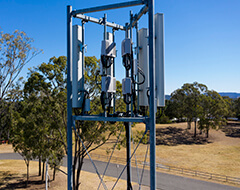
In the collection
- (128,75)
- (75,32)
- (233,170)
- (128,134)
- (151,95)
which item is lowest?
(233,170)

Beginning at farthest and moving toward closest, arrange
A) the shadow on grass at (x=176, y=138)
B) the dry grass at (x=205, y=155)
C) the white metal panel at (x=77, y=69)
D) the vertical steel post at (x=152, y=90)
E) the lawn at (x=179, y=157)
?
the shadow on grass at (x=176, y=138) < the dry grass at (x=205, y=155) < the lawn at (x=179, y=157) < the white metal panel at (x=77, y=69) < the vertical steel post at (x=152, y=90)

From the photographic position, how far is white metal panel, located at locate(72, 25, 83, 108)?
487 cm

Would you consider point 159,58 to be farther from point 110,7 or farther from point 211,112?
point 211,112

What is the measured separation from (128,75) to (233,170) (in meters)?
20.0

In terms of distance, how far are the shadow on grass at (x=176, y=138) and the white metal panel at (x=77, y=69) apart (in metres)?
30.3

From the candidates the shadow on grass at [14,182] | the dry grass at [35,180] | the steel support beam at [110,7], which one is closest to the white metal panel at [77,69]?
the steel support beam at [110,7]

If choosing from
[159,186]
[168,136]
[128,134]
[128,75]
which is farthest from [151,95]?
[168,136]

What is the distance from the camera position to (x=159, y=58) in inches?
162

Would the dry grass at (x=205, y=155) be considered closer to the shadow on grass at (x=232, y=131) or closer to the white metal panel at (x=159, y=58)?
the shadow on grass at (x=232, y=131)

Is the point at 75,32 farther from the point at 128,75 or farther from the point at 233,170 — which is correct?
the point at 233,170

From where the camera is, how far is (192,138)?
1462 inches

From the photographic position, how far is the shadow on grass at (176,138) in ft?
113

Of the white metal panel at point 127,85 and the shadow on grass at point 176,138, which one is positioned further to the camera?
the shadow on grass at point 176,138

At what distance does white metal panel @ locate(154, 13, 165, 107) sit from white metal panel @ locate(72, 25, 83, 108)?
1819 millimetres
